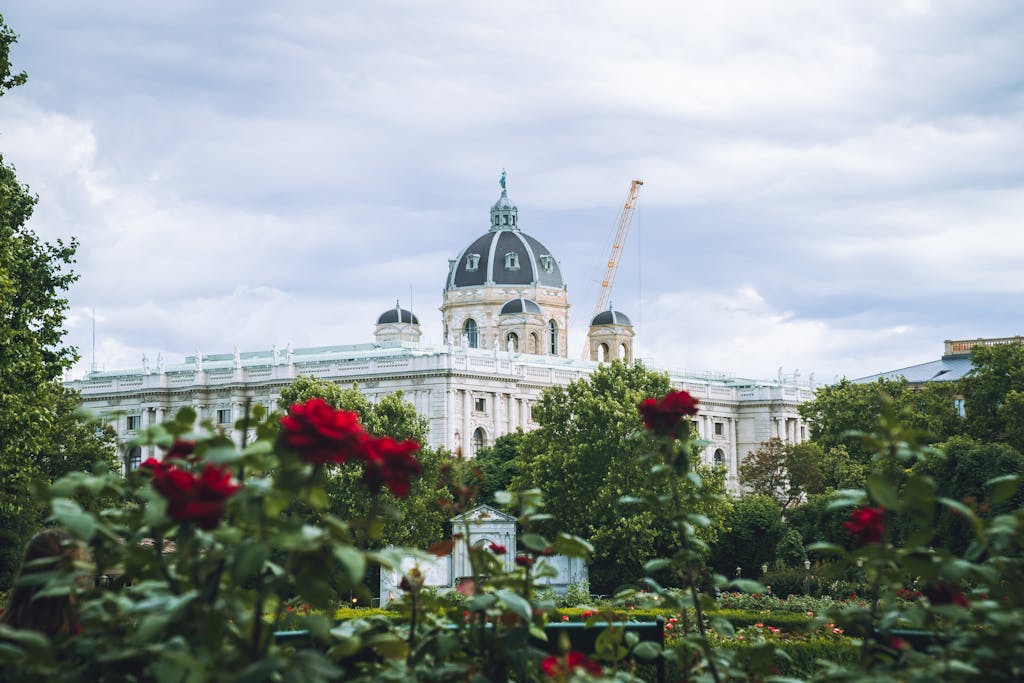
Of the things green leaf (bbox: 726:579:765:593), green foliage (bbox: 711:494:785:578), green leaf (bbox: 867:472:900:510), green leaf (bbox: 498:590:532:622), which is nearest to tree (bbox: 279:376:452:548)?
green foliage (bbox: 711:494:785:578)

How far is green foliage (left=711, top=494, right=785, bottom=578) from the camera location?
72812 mm

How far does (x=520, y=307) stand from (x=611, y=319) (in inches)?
492

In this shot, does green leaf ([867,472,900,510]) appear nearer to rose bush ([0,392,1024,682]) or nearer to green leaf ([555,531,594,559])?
rose bush ([0,392,1024,682])

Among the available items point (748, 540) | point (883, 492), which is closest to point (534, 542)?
point (883, 492)

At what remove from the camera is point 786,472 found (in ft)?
352

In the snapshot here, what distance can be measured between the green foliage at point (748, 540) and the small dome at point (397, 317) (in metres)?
80.2

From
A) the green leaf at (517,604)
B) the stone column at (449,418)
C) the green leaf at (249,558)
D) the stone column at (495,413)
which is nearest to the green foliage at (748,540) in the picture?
the stone column at (449,418)

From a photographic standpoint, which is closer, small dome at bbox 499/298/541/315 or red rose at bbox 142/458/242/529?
red rose at bbox 142/458/242/529

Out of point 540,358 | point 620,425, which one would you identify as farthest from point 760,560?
point 540,358

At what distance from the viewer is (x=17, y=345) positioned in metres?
39.9

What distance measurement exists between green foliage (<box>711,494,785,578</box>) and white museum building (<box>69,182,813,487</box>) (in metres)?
36.5

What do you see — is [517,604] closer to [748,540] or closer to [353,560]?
[353,560]

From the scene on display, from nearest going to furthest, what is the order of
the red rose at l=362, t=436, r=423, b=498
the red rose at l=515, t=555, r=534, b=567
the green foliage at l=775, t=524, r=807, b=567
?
1. the red rose at l=362, t=436, r=423, b=498
2. the red rose at l=515, t=555, r=534, b=567
3. the green foliage at l=775, t=524, r=807, b=567

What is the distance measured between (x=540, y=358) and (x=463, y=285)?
2281cm
